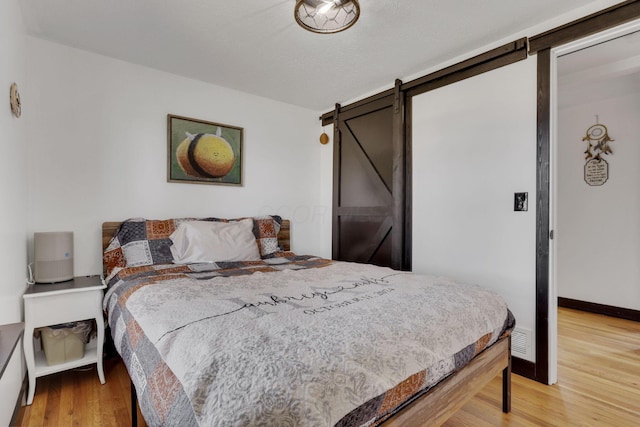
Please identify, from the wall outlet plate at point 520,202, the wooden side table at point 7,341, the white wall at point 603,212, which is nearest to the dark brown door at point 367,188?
the wall outlet plate at point 520,202

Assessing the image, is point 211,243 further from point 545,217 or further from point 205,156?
point 545,217

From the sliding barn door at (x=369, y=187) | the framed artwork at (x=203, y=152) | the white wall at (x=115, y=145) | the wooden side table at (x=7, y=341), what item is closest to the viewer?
the wooden side table at (x=7, y=341)

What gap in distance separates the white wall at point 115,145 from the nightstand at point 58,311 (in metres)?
0.57

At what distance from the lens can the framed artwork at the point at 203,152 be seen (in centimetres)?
288

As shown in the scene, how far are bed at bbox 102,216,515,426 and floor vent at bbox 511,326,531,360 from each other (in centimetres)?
57

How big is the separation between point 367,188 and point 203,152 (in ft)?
5.49

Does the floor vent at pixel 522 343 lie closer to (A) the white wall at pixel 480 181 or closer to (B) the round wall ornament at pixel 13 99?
(A) the white wall at pixel 480 181

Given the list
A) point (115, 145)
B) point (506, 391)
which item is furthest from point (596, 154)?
point (115, 145)

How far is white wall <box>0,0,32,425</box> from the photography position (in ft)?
4.82

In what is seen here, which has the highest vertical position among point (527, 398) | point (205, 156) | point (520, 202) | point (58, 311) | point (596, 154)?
point (596, 154)

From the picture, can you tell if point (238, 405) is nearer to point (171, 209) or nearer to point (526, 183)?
point (526, 183)

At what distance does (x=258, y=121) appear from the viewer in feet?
11.3

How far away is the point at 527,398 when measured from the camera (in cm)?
192

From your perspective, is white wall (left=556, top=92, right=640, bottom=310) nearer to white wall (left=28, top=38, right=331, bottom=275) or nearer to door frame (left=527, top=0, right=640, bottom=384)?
door frame (left=527, top=0, right=640, bottom=384)
